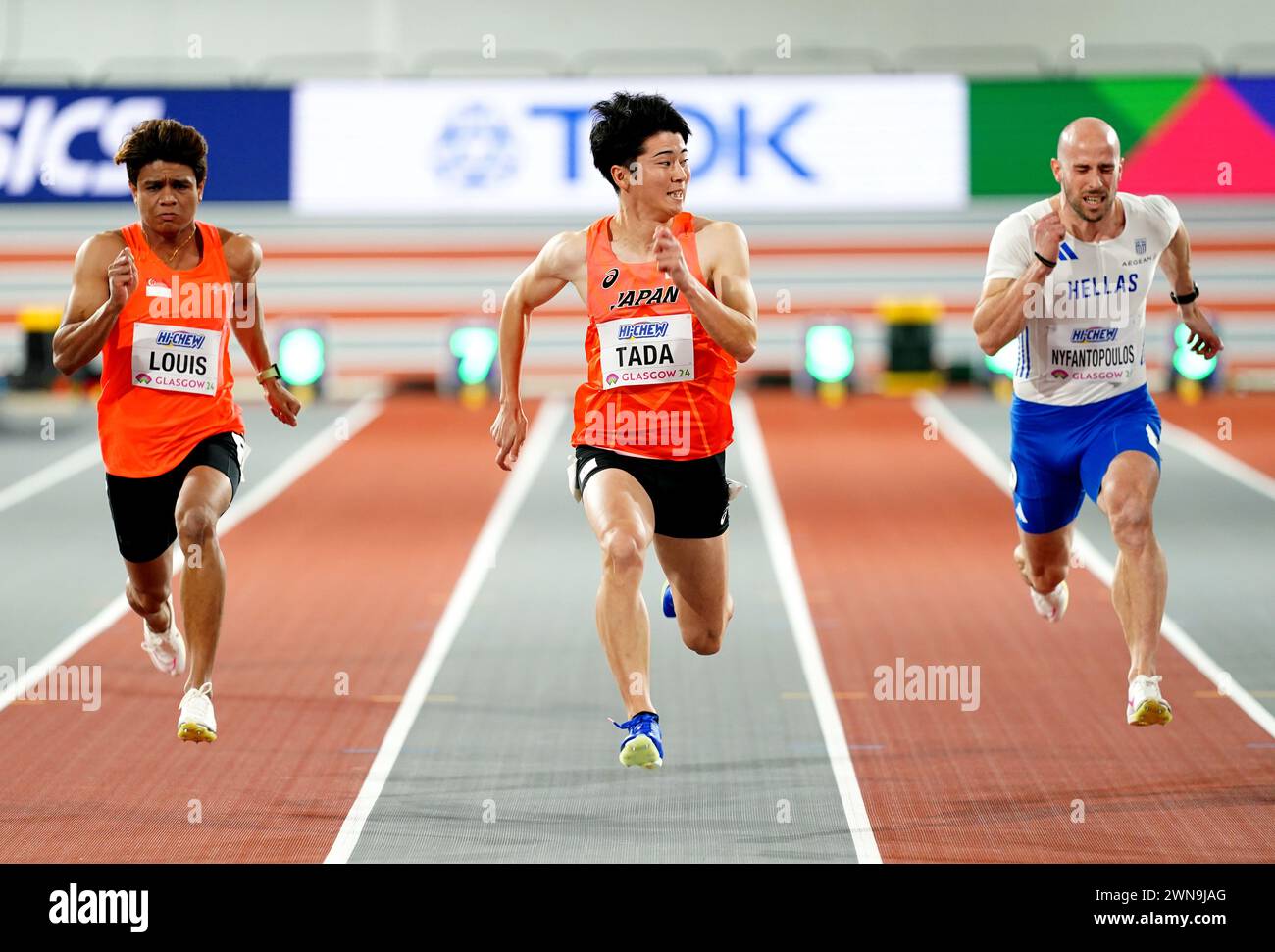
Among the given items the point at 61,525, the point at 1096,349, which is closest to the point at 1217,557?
the point at 1096,349

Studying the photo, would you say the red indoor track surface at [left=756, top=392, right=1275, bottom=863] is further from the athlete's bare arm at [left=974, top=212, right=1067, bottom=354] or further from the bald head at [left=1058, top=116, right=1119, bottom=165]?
the bald head at [left=1058, top=116, right=1119, bottom=165]

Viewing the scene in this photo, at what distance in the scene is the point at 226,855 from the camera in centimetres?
539

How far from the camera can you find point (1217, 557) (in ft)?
35.6

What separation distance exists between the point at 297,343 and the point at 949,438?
7.23m

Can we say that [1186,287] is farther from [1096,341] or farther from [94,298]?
[94,298]

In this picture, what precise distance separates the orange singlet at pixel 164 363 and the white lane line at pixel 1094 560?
3.08 m

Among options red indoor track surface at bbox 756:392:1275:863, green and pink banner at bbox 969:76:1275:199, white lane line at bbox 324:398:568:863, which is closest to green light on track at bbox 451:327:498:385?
white lane line at bbox 324:398:568:863

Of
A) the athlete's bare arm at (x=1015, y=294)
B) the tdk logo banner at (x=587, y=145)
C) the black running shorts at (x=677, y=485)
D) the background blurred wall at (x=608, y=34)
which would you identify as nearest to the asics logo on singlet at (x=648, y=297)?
the black running shorts at (x=677, y=485)

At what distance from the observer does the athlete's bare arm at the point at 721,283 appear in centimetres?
555

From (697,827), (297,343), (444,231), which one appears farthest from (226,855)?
(444,231)

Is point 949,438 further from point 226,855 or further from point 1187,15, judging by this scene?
point 226,855

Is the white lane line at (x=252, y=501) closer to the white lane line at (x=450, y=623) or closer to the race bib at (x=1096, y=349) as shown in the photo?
the white lane line at (x=450, y=623)

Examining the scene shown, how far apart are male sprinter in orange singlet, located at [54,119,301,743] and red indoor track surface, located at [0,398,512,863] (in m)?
0.41

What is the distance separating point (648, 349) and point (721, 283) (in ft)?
1.02
